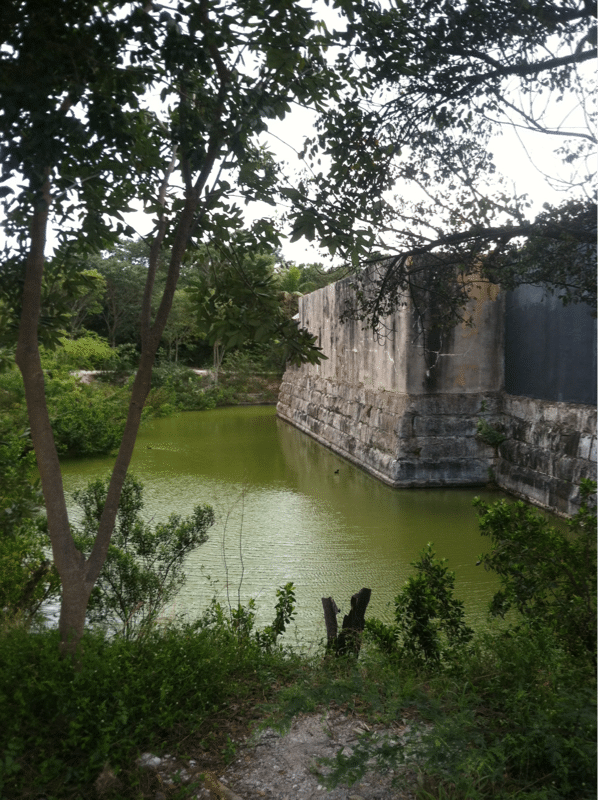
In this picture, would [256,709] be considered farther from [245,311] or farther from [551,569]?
[245,311]

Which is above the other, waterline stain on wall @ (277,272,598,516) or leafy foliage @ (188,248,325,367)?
leafy foliage @ (188,248,325,367)

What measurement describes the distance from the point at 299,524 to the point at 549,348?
3.22 m

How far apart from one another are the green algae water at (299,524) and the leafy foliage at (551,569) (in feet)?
3.16

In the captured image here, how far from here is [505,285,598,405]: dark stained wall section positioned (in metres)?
6.92

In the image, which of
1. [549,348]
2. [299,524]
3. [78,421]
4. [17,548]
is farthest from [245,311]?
[78,421]

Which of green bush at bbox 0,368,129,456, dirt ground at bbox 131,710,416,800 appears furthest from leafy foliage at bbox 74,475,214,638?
green bush at bbox 0,368,129,456

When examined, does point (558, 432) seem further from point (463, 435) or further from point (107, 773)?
point (107, 773)

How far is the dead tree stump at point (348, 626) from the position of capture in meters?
3.45

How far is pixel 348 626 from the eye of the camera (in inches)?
137

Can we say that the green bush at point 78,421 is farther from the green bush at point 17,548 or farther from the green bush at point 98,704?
the green bush at point 98,704

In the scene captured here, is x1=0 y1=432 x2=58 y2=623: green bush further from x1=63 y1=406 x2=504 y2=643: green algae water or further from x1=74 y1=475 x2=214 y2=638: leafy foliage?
x1=63 y1=406 x2=504 y2=643: green algae water

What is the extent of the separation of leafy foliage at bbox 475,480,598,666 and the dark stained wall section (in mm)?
3561

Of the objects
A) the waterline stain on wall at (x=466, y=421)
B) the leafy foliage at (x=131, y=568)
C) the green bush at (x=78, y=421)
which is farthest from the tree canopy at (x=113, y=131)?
the green bush at (x=78, y=421)

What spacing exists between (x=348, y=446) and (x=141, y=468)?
3266 mm
